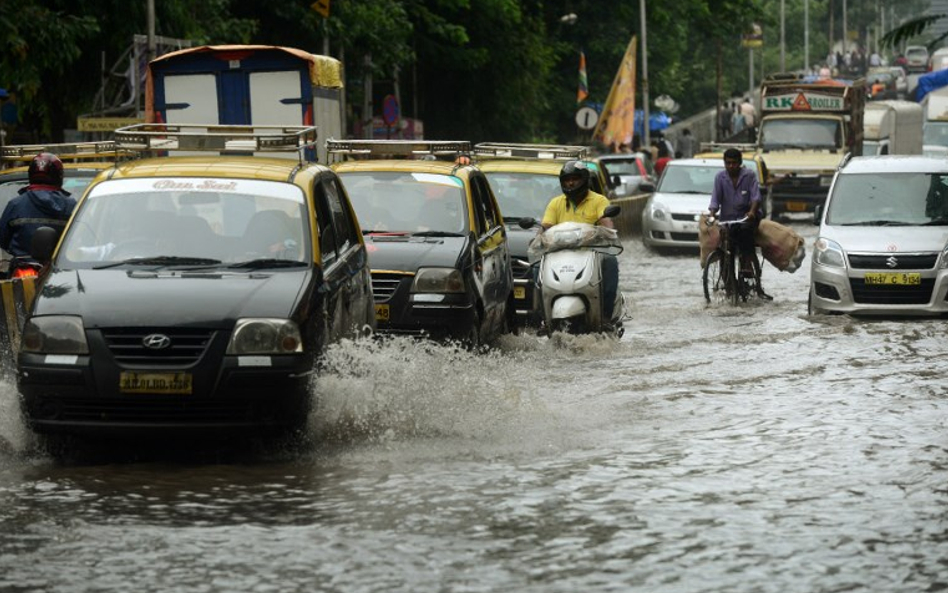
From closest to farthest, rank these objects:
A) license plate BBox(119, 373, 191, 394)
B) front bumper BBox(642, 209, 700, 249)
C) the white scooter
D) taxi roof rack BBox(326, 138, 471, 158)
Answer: license plate BBox(119, 373, 191, 394) → the white scooter → taxi roof rack BBox(326, 138, 471, 158) → front bumper BBox(642, 209, 700, 249)

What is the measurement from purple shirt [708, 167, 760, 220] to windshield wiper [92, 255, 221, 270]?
1103 centimetres

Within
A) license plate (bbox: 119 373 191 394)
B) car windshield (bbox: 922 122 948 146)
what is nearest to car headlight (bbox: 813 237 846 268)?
license plate (bbox: 119 373 191 394)

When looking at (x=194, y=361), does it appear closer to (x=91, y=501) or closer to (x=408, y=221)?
(x=91, y=501)

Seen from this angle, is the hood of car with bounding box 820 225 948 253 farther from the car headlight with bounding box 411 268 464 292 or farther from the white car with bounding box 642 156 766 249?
the white car with bounding box 642 156 766 249

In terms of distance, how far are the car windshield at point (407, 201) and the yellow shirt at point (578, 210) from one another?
1.19m

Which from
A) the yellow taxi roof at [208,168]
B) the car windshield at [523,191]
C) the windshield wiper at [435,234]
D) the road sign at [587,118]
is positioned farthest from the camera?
the road sign at [587,118]

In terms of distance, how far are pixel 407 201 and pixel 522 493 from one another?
6.72 m

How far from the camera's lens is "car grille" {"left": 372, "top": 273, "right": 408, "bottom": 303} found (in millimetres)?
13961

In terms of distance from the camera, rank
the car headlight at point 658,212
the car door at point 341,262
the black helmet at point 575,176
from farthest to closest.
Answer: the car headlight at point 658,212
the black helmet at point 575,176
the car door at point 341,262

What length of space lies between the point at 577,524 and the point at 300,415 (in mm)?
2129

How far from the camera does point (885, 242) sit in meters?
18.2

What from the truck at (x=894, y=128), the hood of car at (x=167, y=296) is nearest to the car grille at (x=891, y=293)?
the hood of car at (x=167, y=296)

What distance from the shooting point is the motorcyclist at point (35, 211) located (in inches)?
504

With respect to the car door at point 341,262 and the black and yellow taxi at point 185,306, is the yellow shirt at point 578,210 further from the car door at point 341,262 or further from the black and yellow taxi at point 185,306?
the black and yellow taxi at point 185,306
